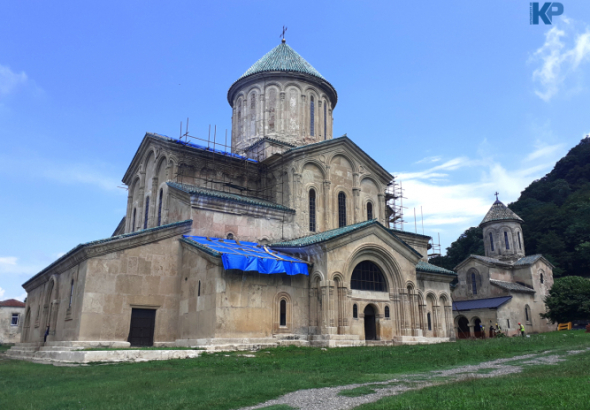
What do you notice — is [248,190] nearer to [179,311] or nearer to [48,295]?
[179,311]

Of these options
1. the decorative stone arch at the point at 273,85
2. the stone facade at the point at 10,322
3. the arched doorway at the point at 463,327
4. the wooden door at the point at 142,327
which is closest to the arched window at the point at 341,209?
the decorative stone arch at the point at 273,85

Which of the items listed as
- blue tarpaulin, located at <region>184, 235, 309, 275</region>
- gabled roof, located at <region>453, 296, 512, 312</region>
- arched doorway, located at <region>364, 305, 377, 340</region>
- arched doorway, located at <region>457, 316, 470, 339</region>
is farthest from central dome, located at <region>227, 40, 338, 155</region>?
arched doorway, located at <region>457, 316, 470, 339</region>

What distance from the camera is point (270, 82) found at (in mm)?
29953

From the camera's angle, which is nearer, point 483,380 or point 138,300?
point 483,380

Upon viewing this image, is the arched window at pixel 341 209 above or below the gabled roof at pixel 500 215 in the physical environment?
below

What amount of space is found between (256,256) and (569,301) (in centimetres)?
3191

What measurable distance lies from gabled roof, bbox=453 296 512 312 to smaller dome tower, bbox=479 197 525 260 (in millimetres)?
7810

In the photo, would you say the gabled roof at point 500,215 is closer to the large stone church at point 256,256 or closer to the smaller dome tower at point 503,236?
the smaller dome tower at point 503,236

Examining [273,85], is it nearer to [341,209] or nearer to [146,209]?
[341,209]

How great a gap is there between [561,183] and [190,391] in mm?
79697

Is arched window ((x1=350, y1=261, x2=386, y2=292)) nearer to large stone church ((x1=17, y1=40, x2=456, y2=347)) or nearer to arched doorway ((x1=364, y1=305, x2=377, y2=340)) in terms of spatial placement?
large stone church ((x1=17, y1=40, x2=456, y2=347))

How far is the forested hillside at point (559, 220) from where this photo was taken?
57625 millimetres

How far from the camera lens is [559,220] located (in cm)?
6156

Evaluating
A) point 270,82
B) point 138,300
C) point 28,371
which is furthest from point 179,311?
point 270,82
